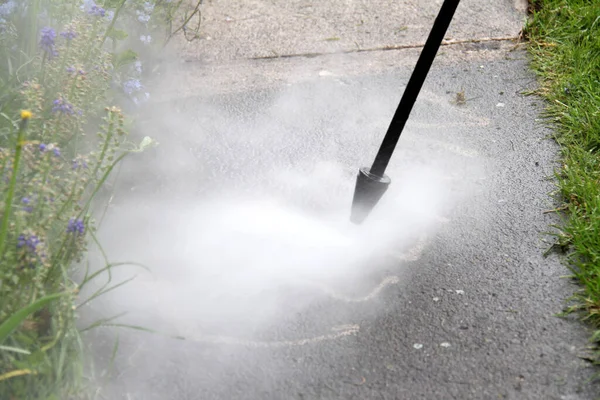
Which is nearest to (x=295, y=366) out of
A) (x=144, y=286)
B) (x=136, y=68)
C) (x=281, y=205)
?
(x=144, y=286)

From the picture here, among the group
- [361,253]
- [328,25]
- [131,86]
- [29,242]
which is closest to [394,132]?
[361,253]

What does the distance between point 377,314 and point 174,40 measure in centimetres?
208

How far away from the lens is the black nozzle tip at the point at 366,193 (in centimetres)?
260

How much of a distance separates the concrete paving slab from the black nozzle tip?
134 centimetres

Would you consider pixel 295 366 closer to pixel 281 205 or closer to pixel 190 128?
pixel 281 205

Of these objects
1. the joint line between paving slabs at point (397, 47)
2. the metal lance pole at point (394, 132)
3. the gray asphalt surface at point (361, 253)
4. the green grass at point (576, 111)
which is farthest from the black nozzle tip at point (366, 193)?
the joint line between paving slabs at point (397, 47)

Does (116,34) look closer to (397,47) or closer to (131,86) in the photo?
(131,86)

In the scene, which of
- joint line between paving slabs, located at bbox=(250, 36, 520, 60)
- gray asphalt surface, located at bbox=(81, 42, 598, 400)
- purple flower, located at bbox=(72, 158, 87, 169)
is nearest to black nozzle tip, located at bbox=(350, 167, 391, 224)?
gray asphalt surface, located at bbox=(81, 42, 598, 400)

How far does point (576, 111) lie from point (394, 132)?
1.04 metres

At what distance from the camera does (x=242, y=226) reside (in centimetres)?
271

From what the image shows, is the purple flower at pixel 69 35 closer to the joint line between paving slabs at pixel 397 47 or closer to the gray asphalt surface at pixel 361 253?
the gray asphalt surface at pixel 361 253

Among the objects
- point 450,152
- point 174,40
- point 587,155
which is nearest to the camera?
point 587,155

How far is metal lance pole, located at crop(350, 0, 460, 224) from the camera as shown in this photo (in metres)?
2.33

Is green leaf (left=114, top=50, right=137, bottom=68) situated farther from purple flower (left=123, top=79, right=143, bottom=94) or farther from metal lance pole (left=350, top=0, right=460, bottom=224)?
metal lance pole (left=350, top=0, right=460, bottom=224)
